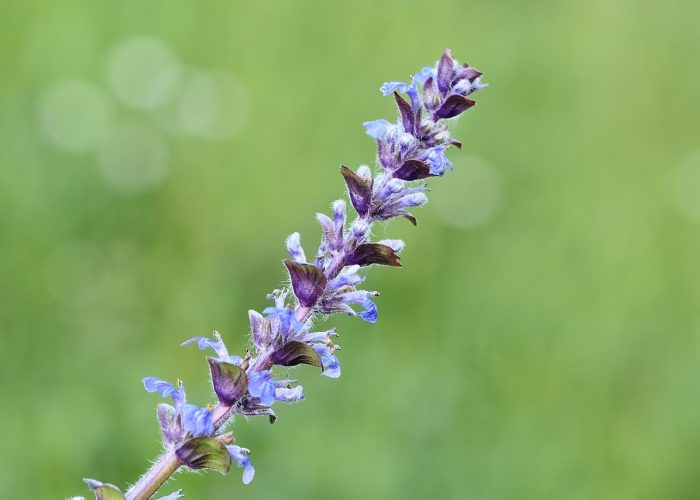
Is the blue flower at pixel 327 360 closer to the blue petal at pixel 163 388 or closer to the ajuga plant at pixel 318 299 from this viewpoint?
the ajuga plant at pixel 318 299

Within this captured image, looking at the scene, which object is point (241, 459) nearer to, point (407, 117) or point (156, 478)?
point (156, 478)

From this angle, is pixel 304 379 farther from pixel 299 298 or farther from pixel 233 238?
pixel 299 298

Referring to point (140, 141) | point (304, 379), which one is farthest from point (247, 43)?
point (304, 379)

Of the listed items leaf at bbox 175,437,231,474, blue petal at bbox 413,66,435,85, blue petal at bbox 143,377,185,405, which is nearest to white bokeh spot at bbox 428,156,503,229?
blue petal at bbox 413,66,435,85

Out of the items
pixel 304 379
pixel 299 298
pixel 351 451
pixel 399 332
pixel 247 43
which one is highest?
pixel 247 43

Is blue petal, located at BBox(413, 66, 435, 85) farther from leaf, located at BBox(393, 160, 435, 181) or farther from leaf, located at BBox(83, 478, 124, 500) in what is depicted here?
leaf, located at BBox(83, 478, 124, 500)

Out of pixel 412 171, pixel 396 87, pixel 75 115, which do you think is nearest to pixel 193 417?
pixel 412 171
